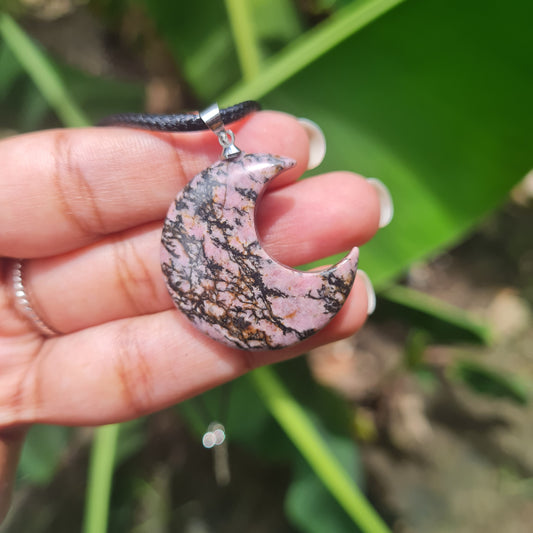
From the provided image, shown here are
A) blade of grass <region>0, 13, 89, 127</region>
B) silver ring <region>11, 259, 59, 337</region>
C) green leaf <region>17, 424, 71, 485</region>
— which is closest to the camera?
silver ring <region>11, 259, 59, 337</region>

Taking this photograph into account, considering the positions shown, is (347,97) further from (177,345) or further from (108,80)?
(108,80)

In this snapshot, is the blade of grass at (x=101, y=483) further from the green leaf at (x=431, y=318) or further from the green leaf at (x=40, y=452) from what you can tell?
the green leaf at (x=431, y=318)

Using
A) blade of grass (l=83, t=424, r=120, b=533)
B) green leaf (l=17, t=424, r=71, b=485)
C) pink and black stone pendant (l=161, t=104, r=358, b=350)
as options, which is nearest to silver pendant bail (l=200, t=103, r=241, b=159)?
pink and black stone pendant (l=161, t=104, r=358, b=350)

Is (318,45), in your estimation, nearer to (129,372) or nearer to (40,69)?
(129,372)

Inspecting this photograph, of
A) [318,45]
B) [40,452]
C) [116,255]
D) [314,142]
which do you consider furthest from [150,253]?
[40,452]

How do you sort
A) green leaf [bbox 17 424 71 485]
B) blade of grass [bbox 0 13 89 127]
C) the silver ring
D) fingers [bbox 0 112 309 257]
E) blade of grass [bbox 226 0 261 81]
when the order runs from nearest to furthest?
fingers [bbox 0 112 309 257], the silver ring, blade of grass [bbox 226 0 261 81], blade of grass [bbox 0 13 89 127], green leaf [bbox 17 424 71 485]

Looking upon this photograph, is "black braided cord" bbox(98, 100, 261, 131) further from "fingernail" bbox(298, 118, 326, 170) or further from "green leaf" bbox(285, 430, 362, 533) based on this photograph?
"green leaf" bbox(285, 430, 362, 533)

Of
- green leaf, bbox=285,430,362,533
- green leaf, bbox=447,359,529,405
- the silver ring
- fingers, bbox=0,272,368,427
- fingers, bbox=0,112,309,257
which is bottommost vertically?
green leaf, bbox=447,359,529,405
